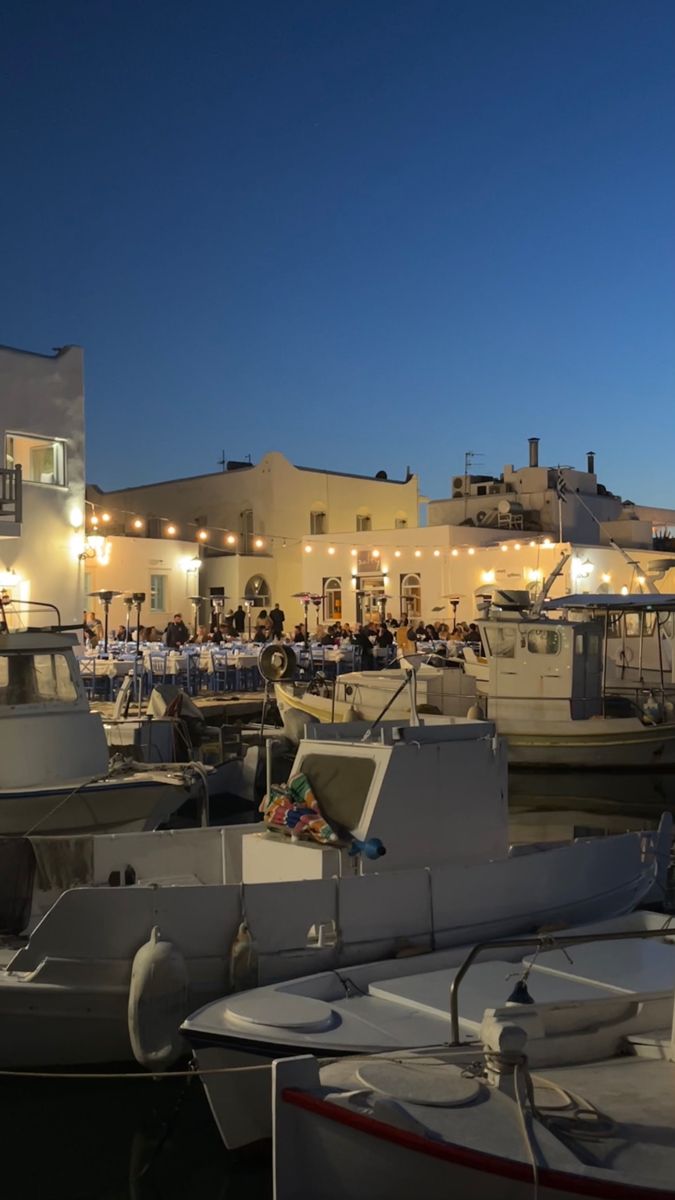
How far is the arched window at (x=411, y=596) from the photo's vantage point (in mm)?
40594

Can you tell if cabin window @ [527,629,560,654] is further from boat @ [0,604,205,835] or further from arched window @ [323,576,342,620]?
arched window @ [323,576,342,620]

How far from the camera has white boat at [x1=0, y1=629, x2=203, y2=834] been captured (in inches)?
488

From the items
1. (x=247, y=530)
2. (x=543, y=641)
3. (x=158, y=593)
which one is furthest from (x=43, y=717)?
(x=247, y=530)

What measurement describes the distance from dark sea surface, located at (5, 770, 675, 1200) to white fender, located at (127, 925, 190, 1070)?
42 centimetres

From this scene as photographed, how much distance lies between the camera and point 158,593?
38.6 m

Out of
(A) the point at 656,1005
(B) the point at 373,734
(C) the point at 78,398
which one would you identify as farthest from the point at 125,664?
(A) the point at 656,1005

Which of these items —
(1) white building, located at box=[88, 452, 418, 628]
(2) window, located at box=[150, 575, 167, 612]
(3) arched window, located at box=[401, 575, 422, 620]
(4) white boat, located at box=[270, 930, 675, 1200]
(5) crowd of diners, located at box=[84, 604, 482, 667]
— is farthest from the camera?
(1) white building, located at box=[88, 452, 418, 628]

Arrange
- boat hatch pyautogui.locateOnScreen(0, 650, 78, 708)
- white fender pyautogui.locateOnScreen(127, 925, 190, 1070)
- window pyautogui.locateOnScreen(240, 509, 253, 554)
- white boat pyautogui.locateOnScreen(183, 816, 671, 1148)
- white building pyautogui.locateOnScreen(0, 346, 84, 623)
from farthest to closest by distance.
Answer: window pyautogui.locateOnScreen(240, 509, 253, 554) < white building pyautogui.locateOnScreen(0, 346, 84, 623) < boat hatch pyautogui.locateOnScreen(0, 650, 78, 708) < white fender pyautogui.locateOnScreen(127, 925, 190, 1070) < white boat pyautogui.locateOnScreen(183, 816, 671, 1148)

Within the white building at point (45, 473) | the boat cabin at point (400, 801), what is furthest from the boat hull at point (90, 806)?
the white building at point (45, 473)

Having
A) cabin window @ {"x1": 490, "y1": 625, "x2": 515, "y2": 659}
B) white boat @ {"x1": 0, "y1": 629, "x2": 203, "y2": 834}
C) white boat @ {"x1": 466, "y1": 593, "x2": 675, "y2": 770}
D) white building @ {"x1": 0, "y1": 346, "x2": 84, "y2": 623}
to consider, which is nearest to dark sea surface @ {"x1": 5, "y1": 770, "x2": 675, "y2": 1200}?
white boat @ {"x1": 0, "y1": 629, "x2": 203, "y2": 834}

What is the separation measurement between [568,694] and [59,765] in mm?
12186

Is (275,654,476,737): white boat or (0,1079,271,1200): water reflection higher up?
(275,654,476,737): white boat

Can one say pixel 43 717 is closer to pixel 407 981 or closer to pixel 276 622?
pixel 407 981

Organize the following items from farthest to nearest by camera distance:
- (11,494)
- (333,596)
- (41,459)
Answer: (333,596), (41,459), (11,494)
